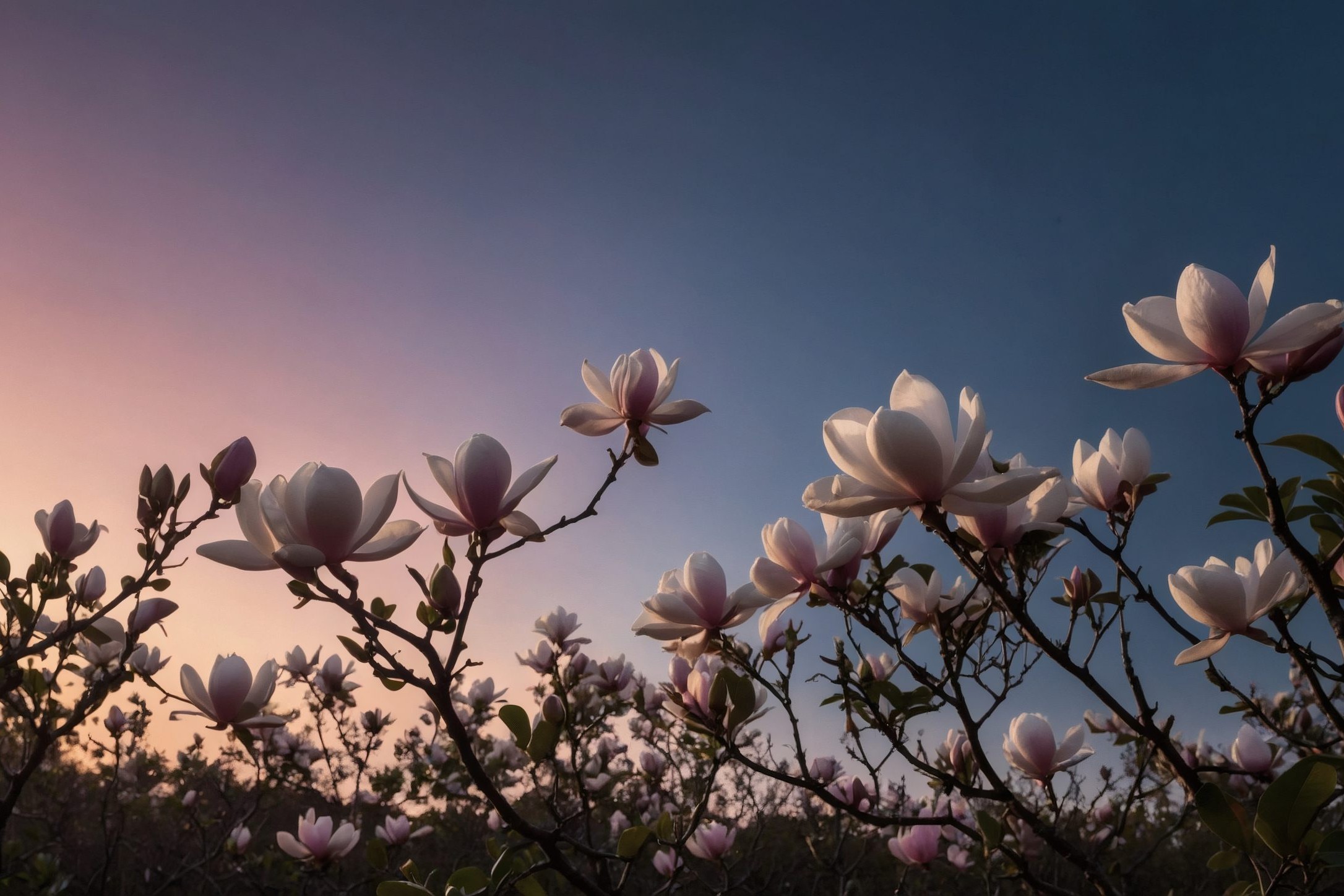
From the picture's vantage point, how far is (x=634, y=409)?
5.51 feet

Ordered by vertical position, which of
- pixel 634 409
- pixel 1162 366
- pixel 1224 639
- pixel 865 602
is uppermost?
pixel 634 409

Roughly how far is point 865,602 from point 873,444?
2.06 ft

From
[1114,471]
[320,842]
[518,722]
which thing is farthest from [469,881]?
[320,842]

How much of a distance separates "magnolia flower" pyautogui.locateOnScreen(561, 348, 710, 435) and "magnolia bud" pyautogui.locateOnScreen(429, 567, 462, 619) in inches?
21.7

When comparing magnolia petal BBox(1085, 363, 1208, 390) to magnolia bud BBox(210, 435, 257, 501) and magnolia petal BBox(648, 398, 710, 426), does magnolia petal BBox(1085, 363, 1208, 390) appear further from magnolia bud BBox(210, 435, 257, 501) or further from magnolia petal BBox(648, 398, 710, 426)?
magnolia bud BBox(210, 435, 257, 501)

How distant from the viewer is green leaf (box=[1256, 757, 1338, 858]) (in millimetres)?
824

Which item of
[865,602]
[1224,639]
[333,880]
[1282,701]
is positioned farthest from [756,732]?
[333,880]

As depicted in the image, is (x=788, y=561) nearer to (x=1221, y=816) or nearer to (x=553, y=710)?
(x=553, y=710)

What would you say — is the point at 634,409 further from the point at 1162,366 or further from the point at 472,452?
the point at 1162,366

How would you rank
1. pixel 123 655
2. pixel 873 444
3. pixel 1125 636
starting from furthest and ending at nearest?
pixel 123 655 → pixel 1125 636 → pixel 873 444

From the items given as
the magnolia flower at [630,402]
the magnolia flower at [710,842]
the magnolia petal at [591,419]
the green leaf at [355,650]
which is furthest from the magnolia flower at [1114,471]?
the magnolia flower at [710,842]

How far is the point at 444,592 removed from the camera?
1.17 metres

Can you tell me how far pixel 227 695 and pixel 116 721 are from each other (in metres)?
3.26

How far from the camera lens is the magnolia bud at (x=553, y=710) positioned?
1394mm
